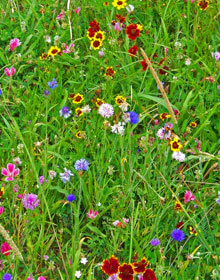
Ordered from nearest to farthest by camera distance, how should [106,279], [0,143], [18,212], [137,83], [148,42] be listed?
[106,279]
[18,212]
[0,143]
[137,83]
[148,42]

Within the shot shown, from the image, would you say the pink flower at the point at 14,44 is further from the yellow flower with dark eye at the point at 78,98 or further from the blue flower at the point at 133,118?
the blue flower at the point at 133,118

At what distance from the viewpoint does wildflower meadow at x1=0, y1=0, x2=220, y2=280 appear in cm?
196

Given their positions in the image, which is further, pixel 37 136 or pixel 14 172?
pixel 37 136

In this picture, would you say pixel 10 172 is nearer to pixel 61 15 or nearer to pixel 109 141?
pixel 109 141

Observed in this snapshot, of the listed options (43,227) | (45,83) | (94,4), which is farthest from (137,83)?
(43,227)

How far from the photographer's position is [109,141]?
7.89ft

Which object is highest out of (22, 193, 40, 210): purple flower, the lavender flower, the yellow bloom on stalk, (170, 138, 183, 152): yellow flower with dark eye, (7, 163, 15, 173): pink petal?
the yellow bloom on stalk

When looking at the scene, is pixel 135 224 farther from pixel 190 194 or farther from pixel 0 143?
pixel 0 143

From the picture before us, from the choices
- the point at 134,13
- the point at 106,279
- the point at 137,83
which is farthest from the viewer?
the point at 134,13

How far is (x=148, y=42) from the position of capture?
2.90 m

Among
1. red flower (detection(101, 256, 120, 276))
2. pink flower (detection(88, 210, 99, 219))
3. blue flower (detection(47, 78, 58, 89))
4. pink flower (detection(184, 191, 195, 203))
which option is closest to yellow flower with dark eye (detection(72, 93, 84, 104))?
blue flower (detection(47, 78, 58, 89))

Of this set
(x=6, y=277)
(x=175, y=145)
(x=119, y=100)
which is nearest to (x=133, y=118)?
(x=119, y=100)

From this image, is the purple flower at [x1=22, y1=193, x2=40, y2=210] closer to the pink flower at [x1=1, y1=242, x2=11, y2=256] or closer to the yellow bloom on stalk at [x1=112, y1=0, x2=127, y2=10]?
the pink flower at [x1=1, y1=242, x2=11, y2=256]

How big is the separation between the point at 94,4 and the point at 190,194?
1606 millimetres
